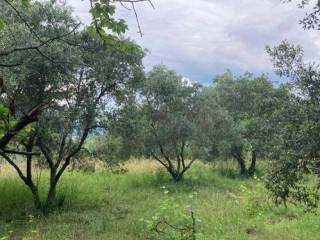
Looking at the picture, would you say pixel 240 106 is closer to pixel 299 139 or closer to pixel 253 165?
pixel 253 165

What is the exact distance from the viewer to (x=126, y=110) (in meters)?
17.2

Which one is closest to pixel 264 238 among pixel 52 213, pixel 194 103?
pixel 52 213

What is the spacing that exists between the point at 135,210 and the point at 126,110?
3505mm

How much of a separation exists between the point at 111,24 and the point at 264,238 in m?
10.2

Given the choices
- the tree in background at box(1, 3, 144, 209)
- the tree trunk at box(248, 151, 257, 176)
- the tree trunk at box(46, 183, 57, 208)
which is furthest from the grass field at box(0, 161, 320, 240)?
the tree trunk at box(248, 151, 257, 176)

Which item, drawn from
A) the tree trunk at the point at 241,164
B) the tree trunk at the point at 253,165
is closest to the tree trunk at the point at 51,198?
the tree trunk at the point at 241,164

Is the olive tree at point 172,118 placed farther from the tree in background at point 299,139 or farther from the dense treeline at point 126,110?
the tree in background at point 299,139

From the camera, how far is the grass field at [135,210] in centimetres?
1284

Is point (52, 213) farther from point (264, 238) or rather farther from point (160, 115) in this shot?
point (160, 115)

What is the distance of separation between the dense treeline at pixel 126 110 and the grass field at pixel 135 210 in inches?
35.7

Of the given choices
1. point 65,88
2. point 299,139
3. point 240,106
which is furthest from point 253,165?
point 299,139

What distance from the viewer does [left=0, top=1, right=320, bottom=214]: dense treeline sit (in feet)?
21.9

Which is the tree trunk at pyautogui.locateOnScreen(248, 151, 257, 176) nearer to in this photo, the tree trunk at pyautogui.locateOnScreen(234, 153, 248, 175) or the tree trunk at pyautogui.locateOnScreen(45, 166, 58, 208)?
the tree trunk at pyautogui.locateOnScreen(234, 153, 248, 175)

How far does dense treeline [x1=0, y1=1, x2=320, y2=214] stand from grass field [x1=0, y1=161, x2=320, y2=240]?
907mm
